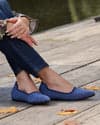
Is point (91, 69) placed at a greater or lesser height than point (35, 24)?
lesser

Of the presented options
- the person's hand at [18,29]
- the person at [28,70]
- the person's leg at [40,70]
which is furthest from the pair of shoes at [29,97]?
the person's hand at [18,29]

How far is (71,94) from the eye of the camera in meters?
4.15

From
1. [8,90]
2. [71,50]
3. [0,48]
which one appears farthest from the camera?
[71,50]

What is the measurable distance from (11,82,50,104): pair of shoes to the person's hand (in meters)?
0.39

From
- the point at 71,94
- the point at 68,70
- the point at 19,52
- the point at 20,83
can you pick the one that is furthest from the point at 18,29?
the point at 68,70

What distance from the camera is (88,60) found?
560 centimetres

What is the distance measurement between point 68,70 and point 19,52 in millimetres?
1156

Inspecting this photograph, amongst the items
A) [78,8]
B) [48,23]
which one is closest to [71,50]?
[48,23]

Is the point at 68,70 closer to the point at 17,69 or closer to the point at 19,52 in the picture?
the point at 17,69

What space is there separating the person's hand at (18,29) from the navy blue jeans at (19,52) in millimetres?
46

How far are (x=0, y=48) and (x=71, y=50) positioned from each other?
7.31 feet

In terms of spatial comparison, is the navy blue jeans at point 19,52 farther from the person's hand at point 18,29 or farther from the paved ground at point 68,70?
the paved ground at point 68,70

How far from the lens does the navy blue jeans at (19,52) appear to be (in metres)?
4.11

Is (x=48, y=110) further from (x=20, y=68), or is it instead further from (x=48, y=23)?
(x=48, y=23)
